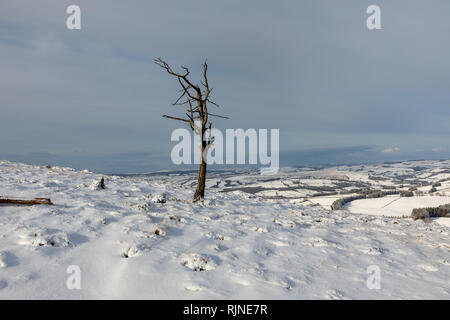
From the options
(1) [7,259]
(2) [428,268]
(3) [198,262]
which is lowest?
(2) [428,268]

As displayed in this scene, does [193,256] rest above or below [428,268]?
above

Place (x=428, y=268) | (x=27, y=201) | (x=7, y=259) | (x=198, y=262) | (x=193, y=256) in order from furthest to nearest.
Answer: (x=27, y=201) < (x=428, y=268) < (x=193, y=256) < (x=198, y=262) < (x=7, y=259)

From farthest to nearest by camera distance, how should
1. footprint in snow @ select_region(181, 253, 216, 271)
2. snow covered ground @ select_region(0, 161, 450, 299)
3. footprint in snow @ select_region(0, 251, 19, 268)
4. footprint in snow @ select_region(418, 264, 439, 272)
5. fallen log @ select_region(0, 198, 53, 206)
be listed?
fallen log @ select_region(0, 198, 53, 206) → footprint in snow @ select_region(418, 264, 439, 272) → footprint in snow @ select_region(181, 253, 216, 271) → footprint in snow @ select_region(0, 251, 19, 268) → snow covered ground @ select_region(0, 161, 450, 299)

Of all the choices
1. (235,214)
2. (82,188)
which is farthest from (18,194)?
(235,214)

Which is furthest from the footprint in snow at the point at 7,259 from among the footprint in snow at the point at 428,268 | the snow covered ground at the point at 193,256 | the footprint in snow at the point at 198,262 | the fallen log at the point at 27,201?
the footprint in snow at the point at 428,268

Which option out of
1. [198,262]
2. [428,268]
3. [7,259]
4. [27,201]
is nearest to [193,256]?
[198,262]

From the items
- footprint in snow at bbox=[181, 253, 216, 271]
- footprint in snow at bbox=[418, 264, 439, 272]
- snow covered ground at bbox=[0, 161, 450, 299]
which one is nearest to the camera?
snow covered ground at bbox=[0, 161, 450, 299]

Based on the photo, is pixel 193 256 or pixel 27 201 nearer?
pixel 193 256

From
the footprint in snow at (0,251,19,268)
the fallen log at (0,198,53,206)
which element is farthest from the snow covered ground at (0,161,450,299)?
the fallen log at (0,198,53,206)

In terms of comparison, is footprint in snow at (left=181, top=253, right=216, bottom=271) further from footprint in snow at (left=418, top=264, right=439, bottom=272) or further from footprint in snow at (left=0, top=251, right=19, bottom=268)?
footprint in snow at (left=418, top=264, right=439, bottom=272)

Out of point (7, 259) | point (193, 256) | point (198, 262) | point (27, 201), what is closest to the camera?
point (7, 259)

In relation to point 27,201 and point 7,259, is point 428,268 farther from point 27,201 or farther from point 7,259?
point 27,201

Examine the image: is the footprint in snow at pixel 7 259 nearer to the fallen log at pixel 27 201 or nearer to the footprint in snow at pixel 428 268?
the fallen log at pixel 27 201
